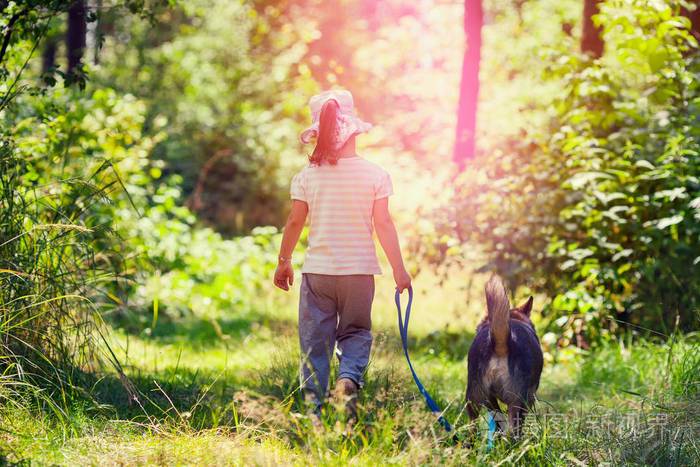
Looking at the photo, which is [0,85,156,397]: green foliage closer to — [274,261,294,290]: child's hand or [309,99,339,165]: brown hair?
[274,261,294,290]: child's hand

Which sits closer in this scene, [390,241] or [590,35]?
[390,241]

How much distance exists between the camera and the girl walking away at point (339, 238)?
4.70 meters

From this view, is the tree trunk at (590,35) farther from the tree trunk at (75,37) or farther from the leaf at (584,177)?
the tree trunk at (75,37)

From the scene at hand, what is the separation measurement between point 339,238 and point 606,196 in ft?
11.3

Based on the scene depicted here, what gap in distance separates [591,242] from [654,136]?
43.5 inches

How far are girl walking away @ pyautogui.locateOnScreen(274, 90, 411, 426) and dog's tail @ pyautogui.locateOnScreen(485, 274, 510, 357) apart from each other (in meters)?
0.74

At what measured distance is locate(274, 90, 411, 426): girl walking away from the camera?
15.4ft

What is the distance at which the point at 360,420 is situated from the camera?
150 inches

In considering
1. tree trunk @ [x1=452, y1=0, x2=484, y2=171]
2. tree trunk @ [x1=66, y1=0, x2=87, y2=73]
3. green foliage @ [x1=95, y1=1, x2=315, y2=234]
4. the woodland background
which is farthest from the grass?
green foliage @ [x1=95, y1=1, x2=315, y2=234]

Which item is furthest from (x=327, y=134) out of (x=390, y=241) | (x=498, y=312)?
(x=498, y=312)

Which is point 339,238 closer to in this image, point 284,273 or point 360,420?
point 284,273

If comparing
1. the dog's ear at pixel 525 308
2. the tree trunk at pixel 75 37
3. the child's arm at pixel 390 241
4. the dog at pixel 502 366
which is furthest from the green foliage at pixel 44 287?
the tree trunk at pixel 75 37

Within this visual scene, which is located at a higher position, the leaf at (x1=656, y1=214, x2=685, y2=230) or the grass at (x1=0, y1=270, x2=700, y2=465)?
the leaf at (x1=656, y1=214, x2=685, y2=230)

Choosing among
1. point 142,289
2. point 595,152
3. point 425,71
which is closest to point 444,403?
point 595,152
